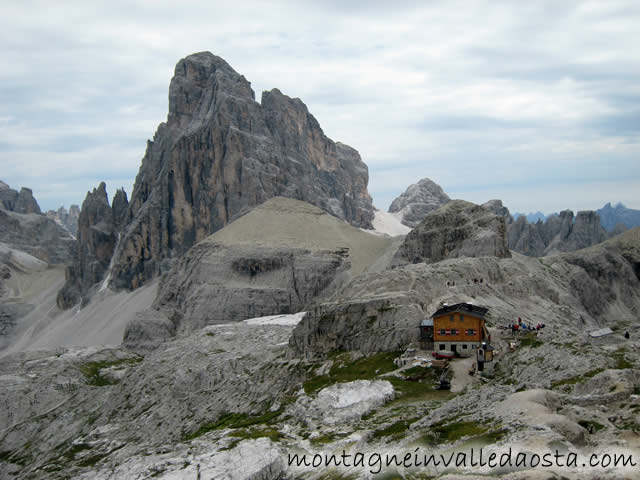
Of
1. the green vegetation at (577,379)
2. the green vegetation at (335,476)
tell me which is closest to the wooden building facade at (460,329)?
the green vegetation at (577,379)

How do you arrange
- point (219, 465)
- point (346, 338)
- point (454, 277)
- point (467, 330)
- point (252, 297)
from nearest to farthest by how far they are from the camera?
point (219, 465) → point (467, 330) → point (346, 338) → point (454, 277) → point (252, 297)

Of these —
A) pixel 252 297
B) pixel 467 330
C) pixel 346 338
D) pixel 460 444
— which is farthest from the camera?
pixel 252 297

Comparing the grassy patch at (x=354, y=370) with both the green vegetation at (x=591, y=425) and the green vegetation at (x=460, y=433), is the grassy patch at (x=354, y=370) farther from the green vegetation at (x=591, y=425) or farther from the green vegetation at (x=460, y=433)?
the green vegetation at (x=591, y=425)

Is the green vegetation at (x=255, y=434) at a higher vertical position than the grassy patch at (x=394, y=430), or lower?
lower

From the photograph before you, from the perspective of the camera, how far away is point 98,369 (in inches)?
4995

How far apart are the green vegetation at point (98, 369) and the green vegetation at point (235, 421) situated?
58.6 meters

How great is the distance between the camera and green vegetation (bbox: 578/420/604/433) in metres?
30.7

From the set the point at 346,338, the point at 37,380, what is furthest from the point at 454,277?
the point at 37,380

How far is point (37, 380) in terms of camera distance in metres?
117

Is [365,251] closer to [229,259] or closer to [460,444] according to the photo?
[229,259]

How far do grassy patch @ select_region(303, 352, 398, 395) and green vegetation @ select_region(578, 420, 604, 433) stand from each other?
24.5 metres

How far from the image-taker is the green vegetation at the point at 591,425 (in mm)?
30672

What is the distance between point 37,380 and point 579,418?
107 meters

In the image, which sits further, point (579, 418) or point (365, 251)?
point (365, 251)
